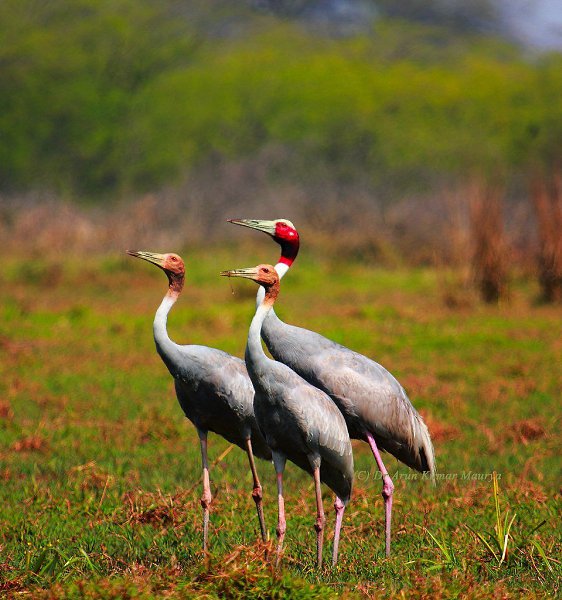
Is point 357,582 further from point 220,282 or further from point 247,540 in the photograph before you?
point 220,282

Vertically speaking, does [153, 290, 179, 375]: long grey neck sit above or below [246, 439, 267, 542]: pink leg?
above

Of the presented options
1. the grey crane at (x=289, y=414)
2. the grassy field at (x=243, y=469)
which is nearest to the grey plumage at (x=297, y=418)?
the grey crane at (x=289, y=414)

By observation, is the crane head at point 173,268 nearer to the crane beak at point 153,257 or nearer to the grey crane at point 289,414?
the crane beak at point 153,257

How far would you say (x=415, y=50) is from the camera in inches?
1950

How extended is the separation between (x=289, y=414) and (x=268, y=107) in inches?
1549

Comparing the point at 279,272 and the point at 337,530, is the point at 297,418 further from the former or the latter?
the point at 279,272

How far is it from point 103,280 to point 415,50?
1320 inches

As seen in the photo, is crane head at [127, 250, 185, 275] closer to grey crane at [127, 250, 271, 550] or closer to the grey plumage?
grey crane at [127, 250, 271, 550]

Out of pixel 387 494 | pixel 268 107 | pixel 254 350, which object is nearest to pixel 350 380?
pixel 387 494

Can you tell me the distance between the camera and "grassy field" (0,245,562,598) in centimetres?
461

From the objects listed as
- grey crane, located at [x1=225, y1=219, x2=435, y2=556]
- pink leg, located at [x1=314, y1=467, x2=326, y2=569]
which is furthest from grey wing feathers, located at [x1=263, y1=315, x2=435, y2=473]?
pink leg, located at [x1=314, y1=467, x2=326, y2=569]

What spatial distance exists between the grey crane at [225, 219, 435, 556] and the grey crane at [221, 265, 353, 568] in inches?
15.1

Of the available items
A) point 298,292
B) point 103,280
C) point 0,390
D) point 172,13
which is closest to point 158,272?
point 103,280

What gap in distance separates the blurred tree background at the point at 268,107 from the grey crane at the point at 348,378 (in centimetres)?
1955
